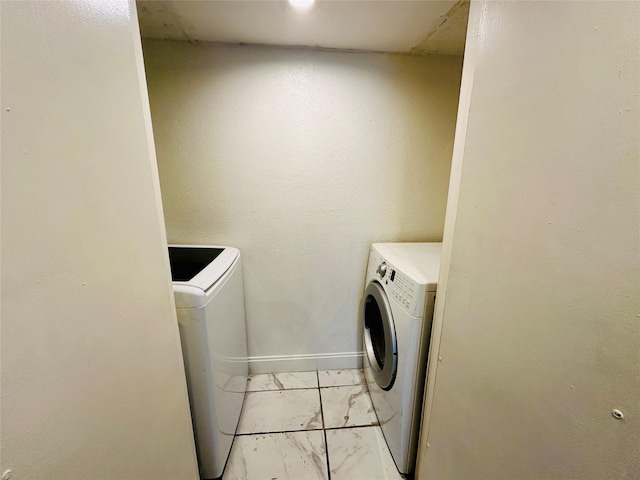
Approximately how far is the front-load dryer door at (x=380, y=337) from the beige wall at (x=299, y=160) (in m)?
0.22

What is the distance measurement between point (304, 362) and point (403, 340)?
96cm

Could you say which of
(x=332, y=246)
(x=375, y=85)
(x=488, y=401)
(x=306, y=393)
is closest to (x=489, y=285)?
(x=488, y=401)

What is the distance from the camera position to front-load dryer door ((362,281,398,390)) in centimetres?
112

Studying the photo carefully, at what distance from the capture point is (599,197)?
38cm

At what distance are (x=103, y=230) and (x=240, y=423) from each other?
1359mm

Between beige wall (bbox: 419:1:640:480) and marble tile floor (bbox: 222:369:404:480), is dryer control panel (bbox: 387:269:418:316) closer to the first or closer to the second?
beige wall (bbox: 419:1:640:480)

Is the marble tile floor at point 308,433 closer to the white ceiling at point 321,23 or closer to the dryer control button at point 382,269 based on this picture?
the dryer control button at point 382,269

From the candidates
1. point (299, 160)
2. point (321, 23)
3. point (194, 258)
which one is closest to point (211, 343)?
point (194, 258)

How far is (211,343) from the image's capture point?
3.29 ft

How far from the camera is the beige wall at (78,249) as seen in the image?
1.12ft

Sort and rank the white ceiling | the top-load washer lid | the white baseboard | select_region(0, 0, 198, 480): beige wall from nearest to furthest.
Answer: select_region(0, 0, 198, 480): beige wall → the white ceiling → the top-load washer lid → the white baseboard

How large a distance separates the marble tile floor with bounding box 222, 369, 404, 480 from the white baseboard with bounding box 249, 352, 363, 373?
54mm

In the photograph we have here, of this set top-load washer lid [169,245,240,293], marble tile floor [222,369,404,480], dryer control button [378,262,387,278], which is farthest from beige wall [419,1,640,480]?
top-load washer lid [169,245,240,293]

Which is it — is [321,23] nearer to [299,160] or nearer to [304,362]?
[299,160]
